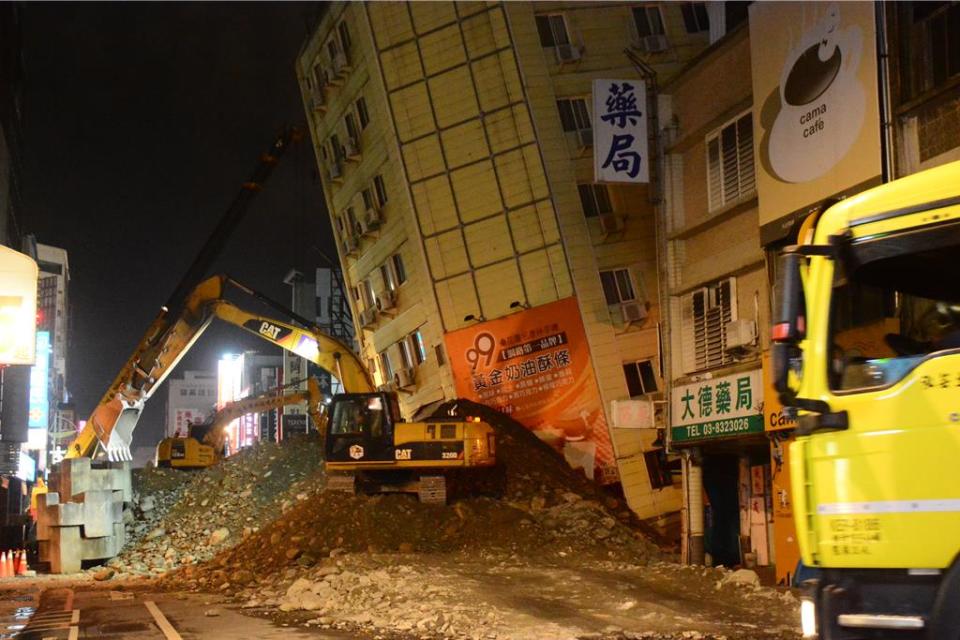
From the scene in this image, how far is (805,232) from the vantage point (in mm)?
7012

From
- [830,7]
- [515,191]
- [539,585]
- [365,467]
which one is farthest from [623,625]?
[515,191]

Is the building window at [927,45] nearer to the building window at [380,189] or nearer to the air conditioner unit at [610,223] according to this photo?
the air conditioner unit at [610,223]

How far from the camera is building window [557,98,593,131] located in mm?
29219

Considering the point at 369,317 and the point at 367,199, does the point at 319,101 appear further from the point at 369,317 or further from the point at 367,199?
the point at 369,317

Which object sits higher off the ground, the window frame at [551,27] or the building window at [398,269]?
the window frame at [551,27]

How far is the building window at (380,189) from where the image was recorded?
1312 inches

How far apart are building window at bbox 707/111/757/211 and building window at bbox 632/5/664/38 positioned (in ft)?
28.0

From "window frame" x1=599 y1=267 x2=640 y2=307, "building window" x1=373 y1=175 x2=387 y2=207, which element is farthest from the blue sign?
"window frame" x1=599 y1=267 x2=640 y2=307

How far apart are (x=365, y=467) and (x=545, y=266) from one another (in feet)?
27.4

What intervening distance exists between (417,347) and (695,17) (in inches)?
533

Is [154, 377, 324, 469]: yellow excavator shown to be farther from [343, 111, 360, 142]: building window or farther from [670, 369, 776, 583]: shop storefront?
[670, 369, 776, 583]: shop storefront

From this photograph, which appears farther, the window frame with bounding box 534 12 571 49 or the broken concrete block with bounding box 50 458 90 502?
the window frame with bounding box 534 12 571 49

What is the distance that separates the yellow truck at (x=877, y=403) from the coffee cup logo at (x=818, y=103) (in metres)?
9.47

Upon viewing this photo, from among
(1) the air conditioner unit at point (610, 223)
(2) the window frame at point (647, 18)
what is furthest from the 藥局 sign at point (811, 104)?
(2) the window frame at point (647, 18)
